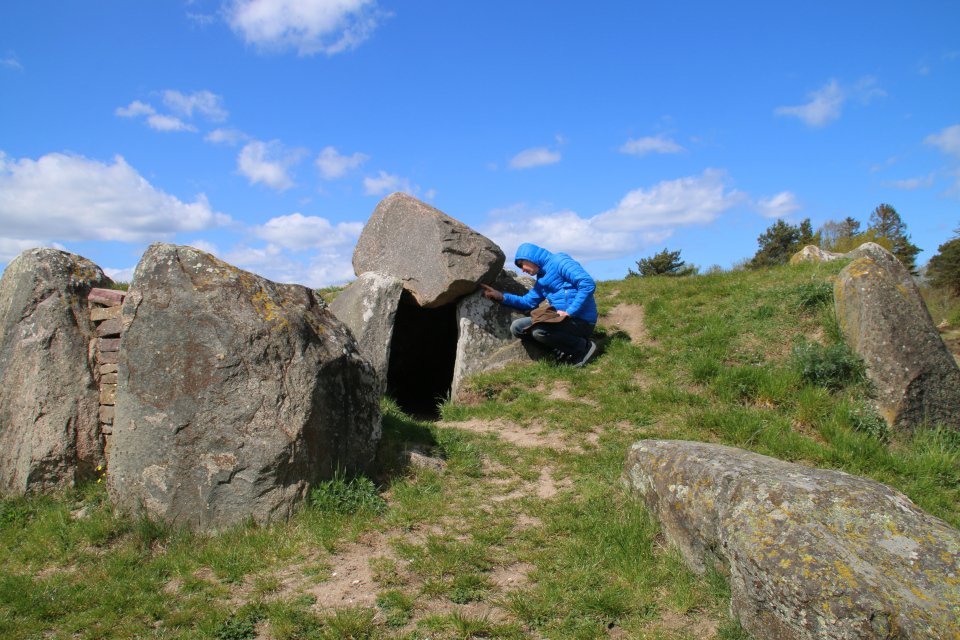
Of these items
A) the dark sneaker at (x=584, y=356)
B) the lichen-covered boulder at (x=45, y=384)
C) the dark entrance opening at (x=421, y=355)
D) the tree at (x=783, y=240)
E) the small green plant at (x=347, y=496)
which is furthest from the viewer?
the tree at (x=783, y=240)

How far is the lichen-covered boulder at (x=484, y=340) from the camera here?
9.33 m

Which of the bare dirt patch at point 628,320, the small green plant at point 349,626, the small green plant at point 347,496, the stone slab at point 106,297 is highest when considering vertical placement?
the bare dirt patch at point 628,320

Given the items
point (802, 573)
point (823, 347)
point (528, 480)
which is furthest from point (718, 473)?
point (823, 347)

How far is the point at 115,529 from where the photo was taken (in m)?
4.55

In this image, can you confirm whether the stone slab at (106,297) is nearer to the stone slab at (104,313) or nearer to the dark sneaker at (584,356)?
the stone slab at (104,313)

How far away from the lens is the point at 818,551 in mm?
2924

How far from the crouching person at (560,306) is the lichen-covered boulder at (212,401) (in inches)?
185

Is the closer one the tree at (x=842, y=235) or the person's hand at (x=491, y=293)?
the person's hand at (x=491, y=293)

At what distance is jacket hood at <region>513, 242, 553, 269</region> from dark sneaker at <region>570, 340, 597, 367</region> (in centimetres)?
153

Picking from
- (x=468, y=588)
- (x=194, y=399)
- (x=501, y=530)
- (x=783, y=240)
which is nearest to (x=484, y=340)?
(x=501, y=530)

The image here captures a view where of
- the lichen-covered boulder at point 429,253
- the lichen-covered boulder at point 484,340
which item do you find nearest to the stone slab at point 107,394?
the lichen-covered boulder at point 429,253

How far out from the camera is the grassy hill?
3.55 meters

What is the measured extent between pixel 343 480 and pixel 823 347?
5737 mm

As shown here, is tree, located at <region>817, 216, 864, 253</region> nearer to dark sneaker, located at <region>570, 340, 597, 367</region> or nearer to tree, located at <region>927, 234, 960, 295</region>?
tree, located at <region>927, 234, 960, 295</region>
